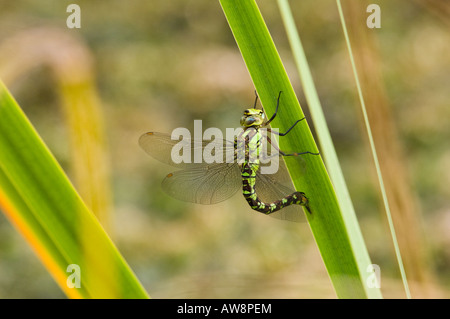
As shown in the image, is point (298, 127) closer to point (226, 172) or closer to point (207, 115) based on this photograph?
point (226, 172)

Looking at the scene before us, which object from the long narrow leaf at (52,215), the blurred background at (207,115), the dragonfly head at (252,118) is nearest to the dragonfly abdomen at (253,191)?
the dragonfly head at (252,118)

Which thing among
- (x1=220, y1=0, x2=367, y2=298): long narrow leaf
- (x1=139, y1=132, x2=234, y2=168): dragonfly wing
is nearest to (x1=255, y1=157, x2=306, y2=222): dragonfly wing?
(x1=139, y1=132, x2=234, y2=168): dragonfly wing

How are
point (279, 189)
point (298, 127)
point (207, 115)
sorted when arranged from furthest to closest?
1. point (207, 115)
2. point (279, 189)
3. point (298, 127)

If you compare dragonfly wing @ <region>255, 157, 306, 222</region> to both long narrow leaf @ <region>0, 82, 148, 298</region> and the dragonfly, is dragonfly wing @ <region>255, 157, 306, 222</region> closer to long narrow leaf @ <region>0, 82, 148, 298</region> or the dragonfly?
the dragonfly

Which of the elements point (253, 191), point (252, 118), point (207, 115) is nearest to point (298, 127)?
point (252, 118)

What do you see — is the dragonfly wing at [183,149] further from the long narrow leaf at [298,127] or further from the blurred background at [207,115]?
the blurred background at [207,115]
